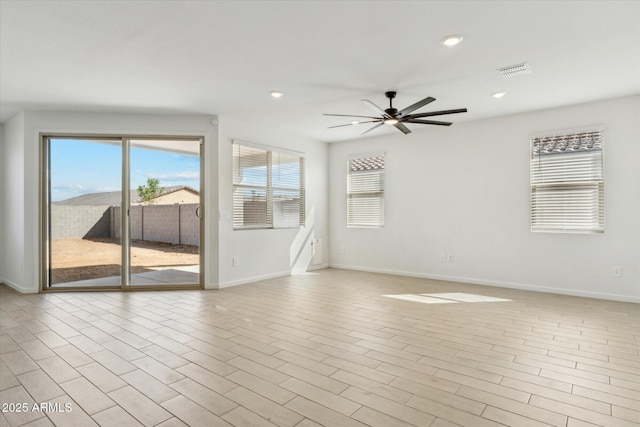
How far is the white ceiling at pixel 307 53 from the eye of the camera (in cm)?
252

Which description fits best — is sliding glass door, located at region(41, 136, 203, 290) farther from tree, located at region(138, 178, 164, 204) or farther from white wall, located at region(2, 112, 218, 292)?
white wall, located at region(2, 112, 218, 292)

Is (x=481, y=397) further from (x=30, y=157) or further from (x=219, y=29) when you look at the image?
(x=30, y=157)

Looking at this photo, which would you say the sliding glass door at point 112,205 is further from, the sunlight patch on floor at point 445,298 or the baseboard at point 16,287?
the sunlight patch on floor at point 445,298

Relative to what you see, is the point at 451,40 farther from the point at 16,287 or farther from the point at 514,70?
the point at 16,287

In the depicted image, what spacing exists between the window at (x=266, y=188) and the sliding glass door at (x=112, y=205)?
66 centimetres

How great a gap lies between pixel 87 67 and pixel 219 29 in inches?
66.3

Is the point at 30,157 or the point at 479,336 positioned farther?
the point at 30,157

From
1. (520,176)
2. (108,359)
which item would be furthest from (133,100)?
(520,176)

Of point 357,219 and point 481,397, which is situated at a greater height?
point 357,219

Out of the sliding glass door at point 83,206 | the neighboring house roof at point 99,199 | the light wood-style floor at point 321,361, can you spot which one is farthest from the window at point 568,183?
the sliding glass door at point 83,206

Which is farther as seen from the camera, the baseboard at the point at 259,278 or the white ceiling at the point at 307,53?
the baseboard at the point at 259,278

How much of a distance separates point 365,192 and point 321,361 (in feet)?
14.9

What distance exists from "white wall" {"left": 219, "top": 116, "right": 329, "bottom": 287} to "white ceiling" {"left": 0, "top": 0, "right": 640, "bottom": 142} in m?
0.89

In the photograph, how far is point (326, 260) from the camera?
739 centimetres
